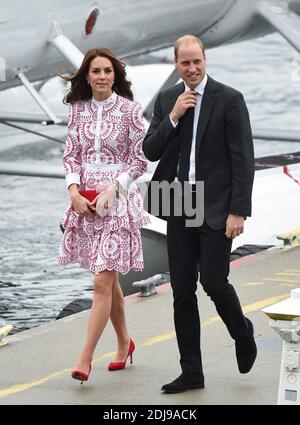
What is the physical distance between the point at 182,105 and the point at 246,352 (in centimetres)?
102


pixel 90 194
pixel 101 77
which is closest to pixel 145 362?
pixel 90 194

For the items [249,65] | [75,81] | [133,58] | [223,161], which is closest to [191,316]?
[223,161]

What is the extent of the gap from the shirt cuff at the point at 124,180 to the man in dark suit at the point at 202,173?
231mm

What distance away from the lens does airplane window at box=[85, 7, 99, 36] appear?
17719 millimetres

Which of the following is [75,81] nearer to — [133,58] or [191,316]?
[191,316]

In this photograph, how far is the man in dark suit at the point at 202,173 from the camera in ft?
19.0

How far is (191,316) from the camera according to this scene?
236 inches

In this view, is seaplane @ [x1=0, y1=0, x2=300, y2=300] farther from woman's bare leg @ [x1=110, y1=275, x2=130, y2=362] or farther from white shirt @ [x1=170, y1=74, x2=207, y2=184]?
white shirt @ [x1=170, y1=74, x2=207, y2=184]

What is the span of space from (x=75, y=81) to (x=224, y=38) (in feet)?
51.3

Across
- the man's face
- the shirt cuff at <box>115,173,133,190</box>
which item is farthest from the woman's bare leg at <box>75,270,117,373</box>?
the man's face

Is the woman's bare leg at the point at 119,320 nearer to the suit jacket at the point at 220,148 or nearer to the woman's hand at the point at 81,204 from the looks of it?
the woman's hand at the point at 81,204

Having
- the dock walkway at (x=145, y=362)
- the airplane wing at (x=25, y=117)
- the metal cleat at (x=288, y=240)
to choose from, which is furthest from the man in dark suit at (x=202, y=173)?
the airplane wing at (x=25, y=117)

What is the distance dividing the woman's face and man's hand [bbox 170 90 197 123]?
455mm

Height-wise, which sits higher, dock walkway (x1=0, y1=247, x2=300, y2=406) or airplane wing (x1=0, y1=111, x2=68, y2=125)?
airplane wing (x1=0, y1=111, x2=68, y2=125)
